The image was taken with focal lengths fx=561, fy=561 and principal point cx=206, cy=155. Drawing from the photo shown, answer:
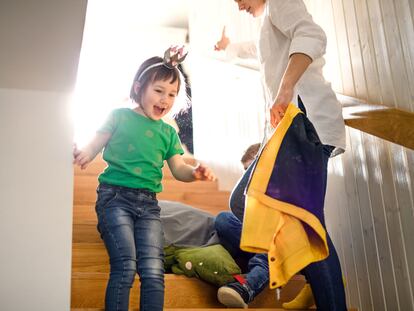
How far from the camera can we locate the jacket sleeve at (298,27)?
64.2 inches

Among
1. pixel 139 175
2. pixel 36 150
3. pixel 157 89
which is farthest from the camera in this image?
pixel 157 89

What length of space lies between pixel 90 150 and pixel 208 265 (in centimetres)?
59

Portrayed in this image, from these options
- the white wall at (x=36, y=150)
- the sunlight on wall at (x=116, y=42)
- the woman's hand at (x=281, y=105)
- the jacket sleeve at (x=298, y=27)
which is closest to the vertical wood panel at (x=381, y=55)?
the jacket sleeve at (x=298, y=27)

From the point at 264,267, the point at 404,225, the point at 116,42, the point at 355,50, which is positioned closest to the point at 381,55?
the point at 355,50

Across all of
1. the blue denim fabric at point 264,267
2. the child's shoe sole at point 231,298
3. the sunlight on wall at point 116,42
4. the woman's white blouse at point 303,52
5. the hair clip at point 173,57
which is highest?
the sunlight on wall at point 116,42

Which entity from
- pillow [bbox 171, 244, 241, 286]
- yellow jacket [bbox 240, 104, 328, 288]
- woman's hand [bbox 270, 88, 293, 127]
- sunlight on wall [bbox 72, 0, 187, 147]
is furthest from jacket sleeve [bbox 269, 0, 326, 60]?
sunlight on wall [bbox 72, 0, 187, 147]

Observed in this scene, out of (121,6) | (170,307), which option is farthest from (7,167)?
(121,6)

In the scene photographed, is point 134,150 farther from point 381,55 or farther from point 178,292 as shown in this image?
point 381,55

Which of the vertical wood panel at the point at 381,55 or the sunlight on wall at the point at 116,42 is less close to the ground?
the sunlight on wall at the point at 116,42

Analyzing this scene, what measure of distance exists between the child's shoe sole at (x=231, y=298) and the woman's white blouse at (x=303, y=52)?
0.58 m

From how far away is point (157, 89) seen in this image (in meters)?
1.94

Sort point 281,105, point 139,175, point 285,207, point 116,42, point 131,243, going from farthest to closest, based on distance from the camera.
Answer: point 116,42 < point 139,175 < point 131,243 < point 281,105 < point 285,207

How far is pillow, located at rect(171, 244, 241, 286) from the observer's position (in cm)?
193

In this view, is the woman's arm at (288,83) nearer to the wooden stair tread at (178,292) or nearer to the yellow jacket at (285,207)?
the yellow jacket at (285,207)
